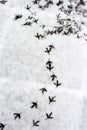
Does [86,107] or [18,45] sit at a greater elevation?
[18,45]

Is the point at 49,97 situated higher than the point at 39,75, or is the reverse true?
the point at 39,75

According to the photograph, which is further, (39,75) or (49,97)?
(39,75)

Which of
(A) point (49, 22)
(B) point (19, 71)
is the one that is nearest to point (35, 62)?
(B) point (19, 71)

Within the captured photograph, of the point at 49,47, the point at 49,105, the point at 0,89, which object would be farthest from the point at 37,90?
the point at 49,47

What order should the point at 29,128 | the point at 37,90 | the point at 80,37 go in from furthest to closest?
the point at 80,37
the point at 37,90
the point at 29,128

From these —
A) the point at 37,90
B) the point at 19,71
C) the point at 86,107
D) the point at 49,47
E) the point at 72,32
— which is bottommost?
the point at 86,107

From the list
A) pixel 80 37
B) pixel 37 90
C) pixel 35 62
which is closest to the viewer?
pixel 37 90

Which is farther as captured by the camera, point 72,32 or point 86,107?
point 72,32

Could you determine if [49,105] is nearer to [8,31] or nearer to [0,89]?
[0,89]
